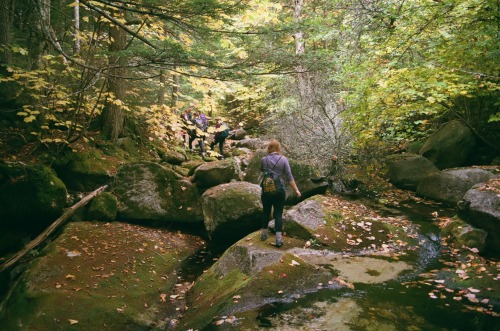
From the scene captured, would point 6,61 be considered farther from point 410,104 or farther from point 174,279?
point 410,104

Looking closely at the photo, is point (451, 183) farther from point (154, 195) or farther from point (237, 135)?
point (237, 135)

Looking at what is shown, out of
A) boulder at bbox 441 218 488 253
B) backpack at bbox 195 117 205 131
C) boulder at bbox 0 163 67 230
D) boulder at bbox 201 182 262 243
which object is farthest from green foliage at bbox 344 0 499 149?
boulder at bbox 0 163 67 230

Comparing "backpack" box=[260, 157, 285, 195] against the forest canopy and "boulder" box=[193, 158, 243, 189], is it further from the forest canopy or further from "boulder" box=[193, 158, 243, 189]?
"boulder" box=[193, 158, 243, 189]

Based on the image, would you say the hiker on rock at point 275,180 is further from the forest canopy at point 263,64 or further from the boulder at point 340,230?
the forest canopy at point 263,64

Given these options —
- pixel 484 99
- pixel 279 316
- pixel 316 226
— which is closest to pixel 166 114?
pixel 316 226

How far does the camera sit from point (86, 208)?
8.38m

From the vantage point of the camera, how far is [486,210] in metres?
6.75

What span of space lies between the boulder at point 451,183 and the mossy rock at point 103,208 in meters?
10.1

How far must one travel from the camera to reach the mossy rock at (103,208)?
8.25m

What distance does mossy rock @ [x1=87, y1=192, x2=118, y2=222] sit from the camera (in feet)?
27.1

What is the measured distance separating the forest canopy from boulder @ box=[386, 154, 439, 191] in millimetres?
967

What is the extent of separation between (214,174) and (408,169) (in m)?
7.51

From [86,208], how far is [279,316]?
6.23 m

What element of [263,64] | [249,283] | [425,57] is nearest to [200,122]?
[263,64]
